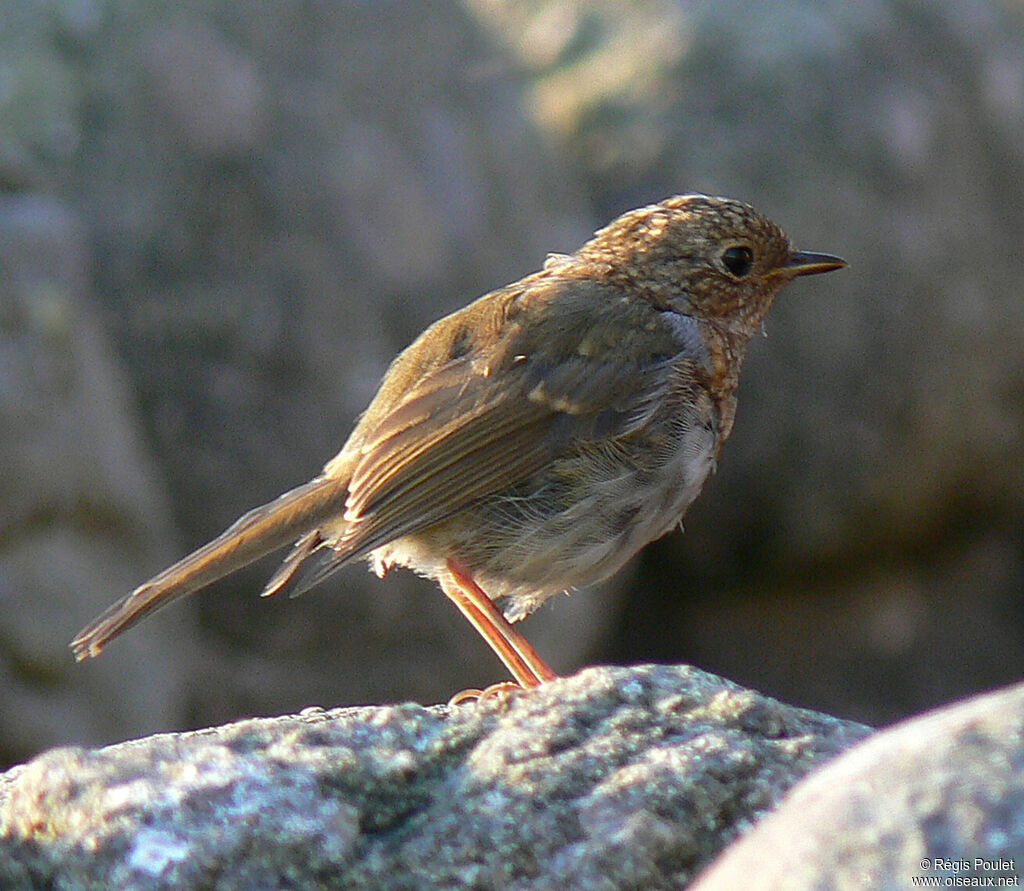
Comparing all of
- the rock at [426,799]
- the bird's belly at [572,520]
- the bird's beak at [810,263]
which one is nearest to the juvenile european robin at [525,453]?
the bird's belly at [572,520]

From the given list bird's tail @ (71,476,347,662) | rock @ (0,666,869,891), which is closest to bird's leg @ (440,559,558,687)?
bird's tail @ (71,476,347,662)

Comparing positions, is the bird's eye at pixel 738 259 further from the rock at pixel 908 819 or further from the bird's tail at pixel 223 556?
the rock at pixel 908 819

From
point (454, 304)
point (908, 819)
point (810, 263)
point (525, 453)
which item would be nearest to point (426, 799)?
point (908, 819)

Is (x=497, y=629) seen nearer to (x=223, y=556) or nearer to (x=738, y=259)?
(x=223, y=556)

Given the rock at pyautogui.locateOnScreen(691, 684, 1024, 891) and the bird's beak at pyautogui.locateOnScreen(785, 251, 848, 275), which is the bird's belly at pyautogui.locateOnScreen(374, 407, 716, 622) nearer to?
the bird's beak at pyautogui.locateOnScreen(785, 251, 848, 275)

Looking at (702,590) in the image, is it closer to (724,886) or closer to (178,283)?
(178,283)

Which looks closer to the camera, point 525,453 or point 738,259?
point 525,453

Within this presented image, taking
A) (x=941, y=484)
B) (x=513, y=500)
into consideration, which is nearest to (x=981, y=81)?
(x=941, y=484)
